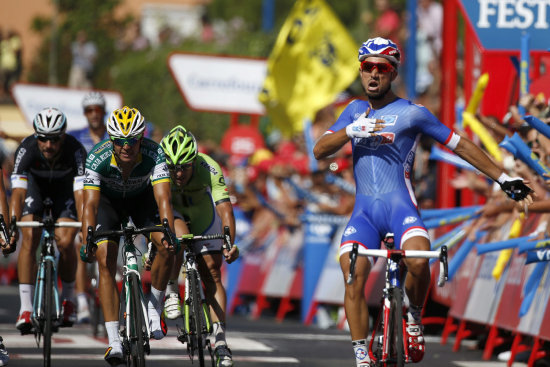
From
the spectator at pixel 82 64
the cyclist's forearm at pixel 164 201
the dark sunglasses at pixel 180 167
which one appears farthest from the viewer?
the spectator at pixel 82 64

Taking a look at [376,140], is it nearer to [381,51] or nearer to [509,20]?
[381,51]

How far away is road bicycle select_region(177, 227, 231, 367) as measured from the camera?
A: 35.3 ft

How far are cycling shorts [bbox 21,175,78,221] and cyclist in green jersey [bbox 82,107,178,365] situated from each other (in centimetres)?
178

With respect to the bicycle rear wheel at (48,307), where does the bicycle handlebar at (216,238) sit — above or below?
above

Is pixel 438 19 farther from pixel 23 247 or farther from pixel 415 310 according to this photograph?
pixel 415 310

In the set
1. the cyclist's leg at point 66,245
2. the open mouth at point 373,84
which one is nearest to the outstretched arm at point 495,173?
the open mouth at point 373,84

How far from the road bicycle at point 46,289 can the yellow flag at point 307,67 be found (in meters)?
11.1

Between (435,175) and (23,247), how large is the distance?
6.61 meters

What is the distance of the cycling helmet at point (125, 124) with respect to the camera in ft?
34.1

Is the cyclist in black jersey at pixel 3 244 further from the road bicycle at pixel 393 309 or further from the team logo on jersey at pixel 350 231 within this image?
the road bicycle at pixel 393 309

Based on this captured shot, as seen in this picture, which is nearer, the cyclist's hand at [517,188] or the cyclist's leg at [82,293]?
the cyclist's hand at [517,188]

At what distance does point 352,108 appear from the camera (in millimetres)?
9969

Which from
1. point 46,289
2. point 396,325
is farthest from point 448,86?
point 396,325

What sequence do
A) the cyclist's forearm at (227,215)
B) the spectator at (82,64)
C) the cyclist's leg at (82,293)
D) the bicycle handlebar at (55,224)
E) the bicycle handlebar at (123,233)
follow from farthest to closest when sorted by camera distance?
the spectator at (82,64)
the cyclist's leg at (82,293)
the bicycle handlebar at (55,224)
the cyclist's forearm at (227,215)
the bicycle handlebar at (123,233)
